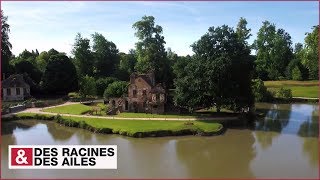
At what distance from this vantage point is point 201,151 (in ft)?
107

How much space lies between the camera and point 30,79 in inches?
2766

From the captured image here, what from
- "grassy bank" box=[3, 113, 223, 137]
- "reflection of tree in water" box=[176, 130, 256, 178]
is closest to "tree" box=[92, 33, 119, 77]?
"grassy bank" box=[3, 113, 223, 137]

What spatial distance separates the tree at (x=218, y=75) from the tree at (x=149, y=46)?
25991 mm

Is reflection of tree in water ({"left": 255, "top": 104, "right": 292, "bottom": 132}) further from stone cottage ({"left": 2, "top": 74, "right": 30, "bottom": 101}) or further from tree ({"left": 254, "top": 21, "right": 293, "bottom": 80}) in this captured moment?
stone cottage ({"left": 2, "top": 74, "right": 30, "bottom": 101})

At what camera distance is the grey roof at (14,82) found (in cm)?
6462

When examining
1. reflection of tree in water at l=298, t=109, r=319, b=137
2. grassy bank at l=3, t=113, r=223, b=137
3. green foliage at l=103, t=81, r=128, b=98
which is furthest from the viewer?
green foliage at l=103, t=81, r=128, b=98

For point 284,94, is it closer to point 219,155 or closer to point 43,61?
point 219,155

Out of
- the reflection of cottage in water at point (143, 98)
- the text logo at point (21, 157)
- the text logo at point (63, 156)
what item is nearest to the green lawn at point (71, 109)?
the reflection of cottage in water at point (143, 98)

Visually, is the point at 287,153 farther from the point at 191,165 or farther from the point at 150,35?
the point at 150,35

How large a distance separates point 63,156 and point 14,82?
47.8m

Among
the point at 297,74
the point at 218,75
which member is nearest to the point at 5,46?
the point at 218,75

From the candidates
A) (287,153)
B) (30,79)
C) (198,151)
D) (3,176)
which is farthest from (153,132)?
(30,79)

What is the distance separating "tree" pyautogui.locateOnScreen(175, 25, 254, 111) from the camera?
1756 inches

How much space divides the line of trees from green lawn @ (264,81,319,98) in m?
3.69
